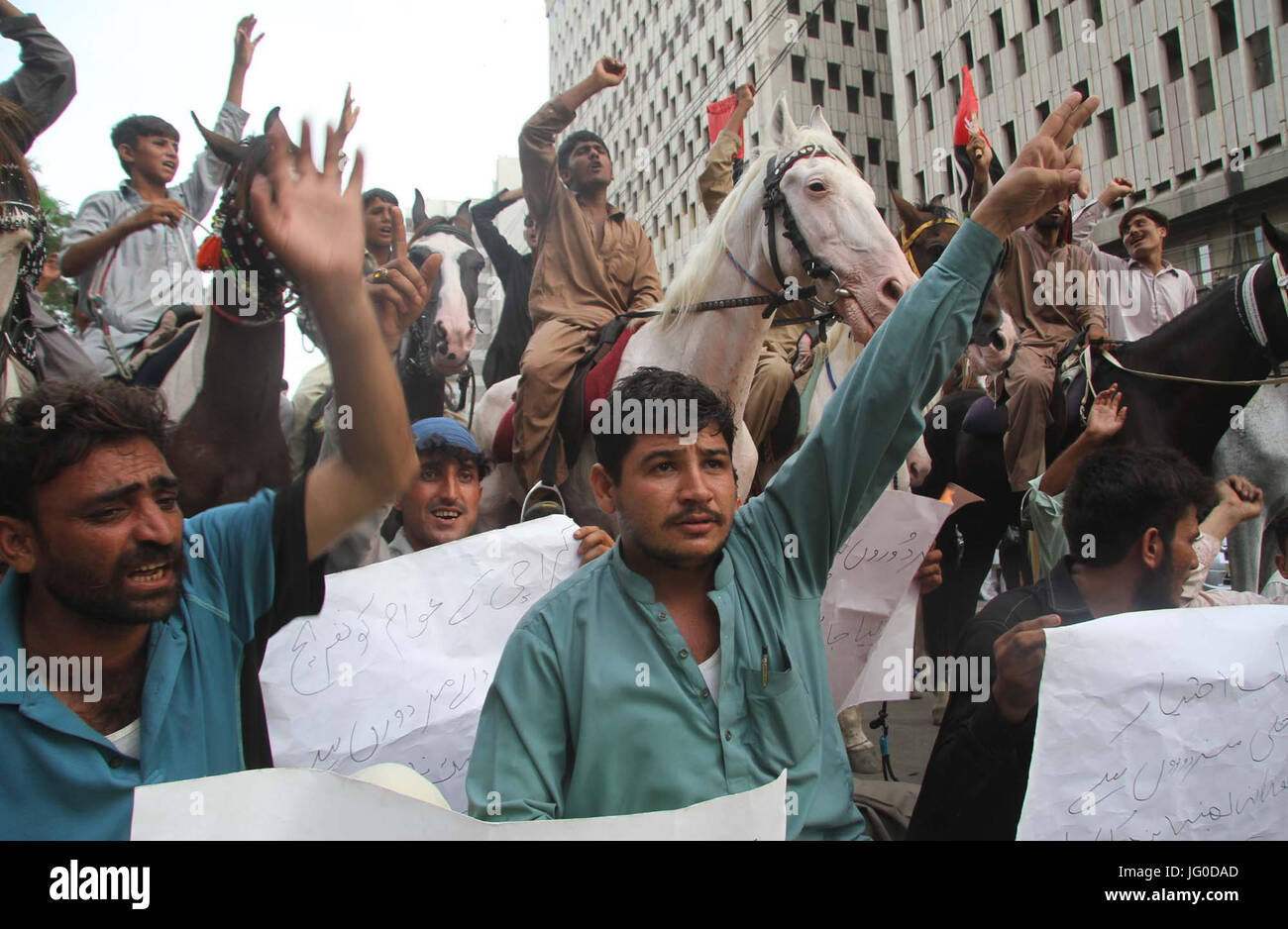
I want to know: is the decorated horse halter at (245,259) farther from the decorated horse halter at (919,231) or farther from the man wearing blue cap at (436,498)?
the decorated horse halter at (919,231)

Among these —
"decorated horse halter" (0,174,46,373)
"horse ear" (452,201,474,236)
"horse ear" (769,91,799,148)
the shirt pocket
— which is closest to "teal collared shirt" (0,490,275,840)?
the shirt pocket

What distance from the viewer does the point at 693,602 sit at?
2072 millimetres

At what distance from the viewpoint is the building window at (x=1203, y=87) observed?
86.3 ft

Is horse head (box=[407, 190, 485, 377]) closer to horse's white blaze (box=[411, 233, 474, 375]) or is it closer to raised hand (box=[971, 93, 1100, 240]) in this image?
horse's white blaze (box=[411, 233, 474, 375])

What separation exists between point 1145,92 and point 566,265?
2976cm

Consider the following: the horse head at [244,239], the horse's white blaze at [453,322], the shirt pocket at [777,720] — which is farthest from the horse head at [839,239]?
the shirt pocket at [777,720]

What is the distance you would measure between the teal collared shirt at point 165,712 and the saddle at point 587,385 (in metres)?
2.33

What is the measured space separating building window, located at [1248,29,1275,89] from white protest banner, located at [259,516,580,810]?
28692mm

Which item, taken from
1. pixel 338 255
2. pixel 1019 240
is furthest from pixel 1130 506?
pixel 1019 240

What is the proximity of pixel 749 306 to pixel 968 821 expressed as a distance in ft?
8.41

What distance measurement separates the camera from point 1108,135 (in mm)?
30109

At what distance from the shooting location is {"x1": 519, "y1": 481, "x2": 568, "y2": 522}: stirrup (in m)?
3.82
